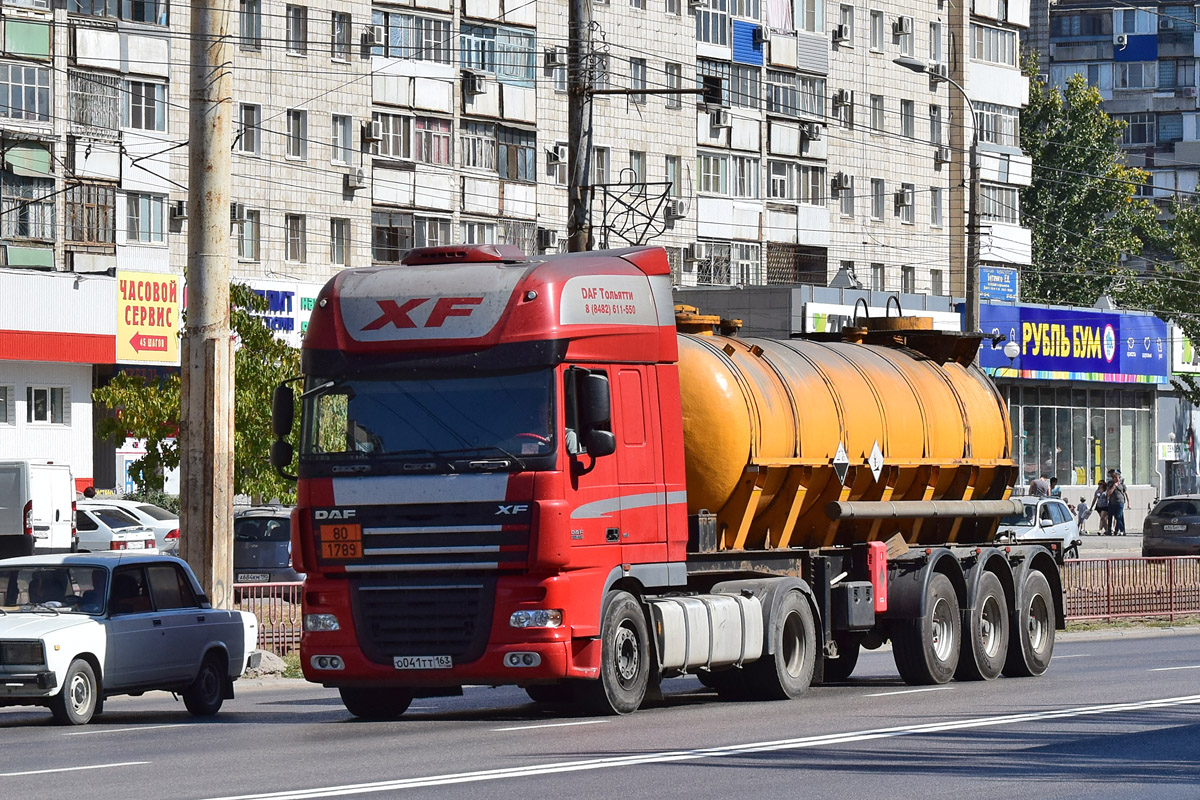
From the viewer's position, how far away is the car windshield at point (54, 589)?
18875mm

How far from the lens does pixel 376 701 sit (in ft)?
60.5

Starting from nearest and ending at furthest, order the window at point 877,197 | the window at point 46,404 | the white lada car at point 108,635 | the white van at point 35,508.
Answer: the white lada car at point 108,635 < the white van at point 35,508 < the window at point 46,404 < the window at point 877,197

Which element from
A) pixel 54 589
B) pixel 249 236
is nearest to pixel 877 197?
pixel 249 236

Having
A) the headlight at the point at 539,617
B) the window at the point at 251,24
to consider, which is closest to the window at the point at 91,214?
the window at the point at 251,24

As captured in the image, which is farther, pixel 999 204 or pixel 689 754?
pixel 999 204

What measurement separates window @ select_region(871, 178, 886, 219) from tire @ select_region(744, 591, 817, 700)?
58.5 m

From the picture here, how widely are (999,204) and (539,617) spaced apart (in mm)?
68837

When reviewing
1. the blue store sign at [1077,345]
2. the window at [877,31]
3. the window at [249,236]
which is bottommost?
the blue store sign at [1077,345]

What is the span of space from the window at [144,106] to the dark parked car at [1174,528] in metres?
25.7

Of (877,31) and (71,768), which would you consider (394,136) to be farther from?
(71,768)

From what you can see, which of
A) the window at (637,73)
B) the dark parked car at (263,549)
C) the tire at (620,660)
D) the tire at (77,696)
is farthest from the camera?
the window at (637,73)

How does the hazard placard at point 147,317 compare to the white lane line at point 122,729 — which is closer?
the white lane line at point 122,729

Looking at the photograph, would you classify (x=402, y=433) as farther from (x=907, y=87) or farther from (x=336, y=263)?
(x=907, y=87)

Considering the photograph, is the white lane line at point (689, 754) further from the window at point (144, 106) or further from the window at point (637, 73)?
the window at point (637, 73)
